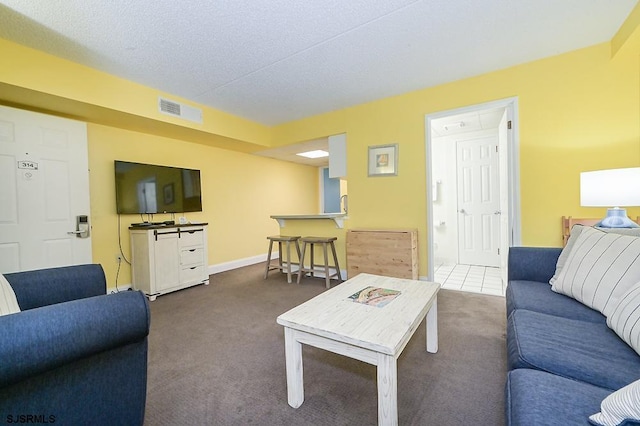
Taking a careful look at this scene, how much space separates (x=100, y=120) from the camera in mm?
3260

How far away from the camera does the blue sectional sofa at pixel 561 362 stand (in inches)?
31.4

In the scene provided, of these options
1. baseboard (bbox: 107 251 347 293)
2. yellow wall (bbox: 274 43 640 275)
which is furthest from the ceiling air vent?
yellow wall (bbox: 274 43 640 275)

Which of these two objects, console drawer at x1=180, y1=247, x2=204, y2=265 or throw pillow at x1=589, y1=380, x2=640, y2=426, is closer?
throw pillow at x1=589, y1=380, x2=640, y2=426

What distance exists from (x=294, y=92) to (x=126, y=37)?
1.72 m

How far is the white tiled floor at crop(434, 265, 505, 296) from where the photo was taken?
3.33 m

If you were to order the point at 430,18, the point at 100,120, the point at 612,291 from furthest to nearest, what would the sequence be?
the point at 100,120, the point at 430,18, the point at 612,291

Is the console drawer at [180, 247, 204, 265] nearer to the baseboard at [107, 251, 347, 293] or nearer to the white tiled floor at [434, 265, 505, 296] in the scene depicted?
the baseboard at [107, 251, 347, 293]

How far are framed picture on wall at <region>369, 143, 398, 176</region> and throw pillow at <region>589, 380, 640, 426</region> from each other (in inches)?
122

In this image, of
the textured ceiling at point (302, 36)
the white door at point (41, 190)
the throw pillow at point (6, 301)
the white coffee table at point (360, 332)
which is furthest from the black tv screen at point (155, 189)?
the white coffee table at point (360, 332)

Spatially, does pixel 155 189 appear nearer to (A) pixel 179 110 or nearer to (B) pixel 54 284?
(A) pixel 179 110

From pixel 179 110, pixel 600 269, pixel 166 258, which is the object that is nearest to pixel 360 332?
pixel 600 269

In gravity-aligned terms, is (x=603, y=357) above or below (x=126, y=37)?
below

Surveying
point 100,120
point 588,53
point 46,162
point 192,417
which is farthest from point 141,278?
point 588,53

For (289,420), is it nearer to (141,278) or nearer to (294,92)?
(141,278)
